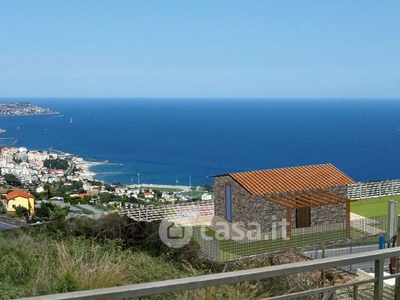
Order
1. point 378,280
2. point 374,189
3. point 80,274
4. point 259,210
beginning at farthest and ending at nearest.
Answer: point 374,189, point 259,210, point 80,274, point 378,280

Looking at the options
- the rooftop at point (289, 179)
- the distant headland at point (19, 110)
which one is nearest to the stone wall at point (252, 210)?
the rooftop at point (289, 179)

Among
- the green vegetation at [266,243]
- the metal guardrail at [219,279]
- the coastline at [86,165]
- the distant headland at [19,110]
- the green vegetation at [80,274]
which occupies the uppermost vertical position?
the metal guardrail at [219,279]

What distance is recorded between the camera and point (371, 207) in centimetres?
1502

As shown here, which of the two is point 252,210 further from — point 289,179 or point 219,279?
point 219,279

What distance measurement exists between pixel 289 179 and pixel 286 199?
0.88 m

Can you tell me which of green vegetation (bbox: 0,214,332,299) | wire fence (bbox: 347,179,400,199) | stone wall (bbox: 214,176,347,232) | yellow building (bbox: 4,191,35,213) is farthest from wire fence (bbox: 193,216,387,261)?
yellow building (bbox: 4,191,35,213)

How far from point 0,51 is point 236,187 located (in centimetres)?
13220

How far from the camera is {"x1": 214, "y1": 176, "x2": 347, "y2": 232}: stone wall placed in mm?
12305

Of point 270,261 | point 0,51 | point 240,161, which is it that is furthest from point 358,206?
point 0,51

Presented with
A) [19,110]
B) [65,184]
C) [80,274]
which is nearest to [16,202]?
[80,274]

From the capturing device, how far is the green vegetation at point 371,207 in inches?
564

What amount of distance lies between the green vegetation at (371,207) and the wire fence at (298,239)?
1188 mm

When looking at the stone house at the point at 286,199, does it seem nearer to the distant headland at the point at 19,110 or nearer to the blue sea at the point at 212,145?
the blue sea at the point at 212,145

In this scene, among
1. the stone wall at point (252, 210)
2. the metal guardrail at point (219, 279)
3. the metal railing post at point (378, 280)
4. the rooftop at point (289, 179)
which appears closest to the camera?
the metal guardrail at point (219, 279)
